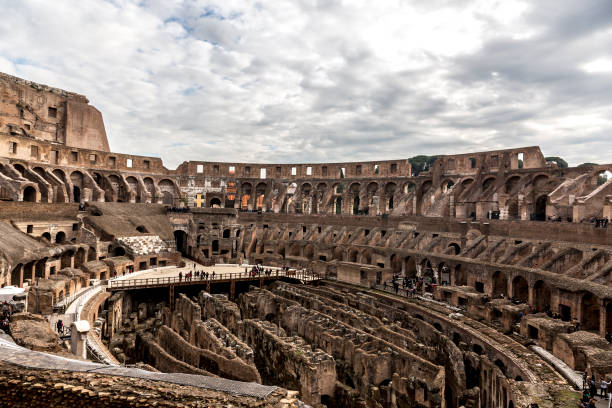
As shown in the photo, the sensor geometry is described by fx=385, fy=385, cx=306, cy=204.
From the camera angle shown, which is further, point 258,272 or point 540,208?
point 540,208

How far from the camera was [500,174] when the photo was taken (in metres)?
41.2

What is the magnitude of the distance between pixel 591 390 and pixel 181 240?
43.7 metres

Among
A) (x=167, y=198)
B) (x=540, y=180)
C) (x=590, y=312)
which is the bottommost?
(x=590, y=312)

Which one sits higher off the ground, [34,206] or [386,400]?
[34,206]

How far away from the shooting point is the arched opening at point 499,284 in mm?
28453

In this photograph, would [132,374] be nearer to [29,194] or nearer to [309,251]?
[309,251]

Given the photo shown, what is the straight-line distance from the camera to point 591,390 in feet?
44.1

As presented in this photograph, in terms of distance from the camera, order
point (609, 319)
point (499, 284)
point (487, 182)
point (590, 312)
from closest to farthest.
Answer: point (609, 319) → point (590, 312) → point (499, 284) → point (487, 182)

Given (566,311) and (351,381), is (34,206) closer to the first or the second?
(351,381)

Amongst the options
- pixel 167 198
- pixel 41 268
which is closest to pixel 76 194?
pixel 167 198

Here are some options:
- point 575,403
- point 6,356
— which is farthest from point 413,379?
point 6,356

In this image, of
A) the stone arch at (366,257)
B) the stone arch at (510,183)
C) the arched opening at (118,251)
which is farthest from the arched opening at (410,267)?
the arched opening at (118,251)

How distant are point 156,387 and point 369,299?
2119 cm

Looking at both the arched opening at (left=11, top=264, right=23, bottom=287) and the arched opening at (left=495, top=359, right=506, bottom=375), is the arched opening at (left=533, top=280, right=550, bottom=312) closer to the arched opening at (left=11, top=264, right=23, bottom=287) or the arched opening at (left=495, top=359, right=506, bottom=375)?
the arched opening at (left=495, top=359, right=506, bottom=375)
